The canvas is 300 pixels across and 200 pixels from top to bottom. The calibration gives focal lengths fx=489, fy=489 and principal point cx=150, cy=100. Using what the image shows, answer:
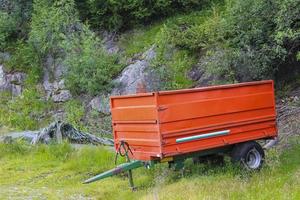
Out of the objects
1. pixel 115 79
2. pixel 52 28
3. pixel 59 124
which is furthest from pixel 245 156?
pixel 52 28

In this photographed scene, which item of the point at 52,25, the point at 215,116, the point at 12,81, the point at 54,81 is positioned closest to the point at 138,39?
the point at 52,25

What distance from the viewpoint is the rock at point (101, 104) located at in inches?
610

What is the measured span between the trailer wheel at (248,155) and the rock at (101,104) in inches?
275

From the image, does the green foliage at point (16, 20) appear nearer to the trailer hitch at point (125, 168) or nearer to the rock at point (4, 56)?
the rock at point (4, 56)

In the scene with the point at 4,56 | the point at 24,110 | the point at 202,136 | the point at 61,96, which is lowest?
the point at 202,136

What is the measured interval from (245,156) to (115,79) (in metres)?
8.00

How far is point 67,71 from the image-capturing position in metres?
17.0

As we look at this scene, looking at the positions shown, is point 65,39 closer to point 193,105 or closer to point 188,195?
point 193,105

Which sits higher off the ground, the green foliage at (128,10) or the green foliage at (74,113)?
the green foliage at (128,10)

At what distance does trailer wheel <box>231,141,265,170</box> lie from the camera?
8875mm

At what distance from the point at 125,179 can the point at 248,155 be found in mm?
2390

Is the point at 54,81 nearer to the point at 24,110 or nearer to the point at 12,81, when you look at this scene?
the point at 24,110

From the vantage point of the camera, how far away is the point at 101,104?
1570 cm

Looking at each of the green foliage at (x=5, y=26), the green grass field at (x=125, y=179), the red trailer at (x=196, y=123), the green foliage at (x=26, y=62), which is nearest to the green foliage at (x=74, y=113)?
the green foliage at (x=26, y=62)
